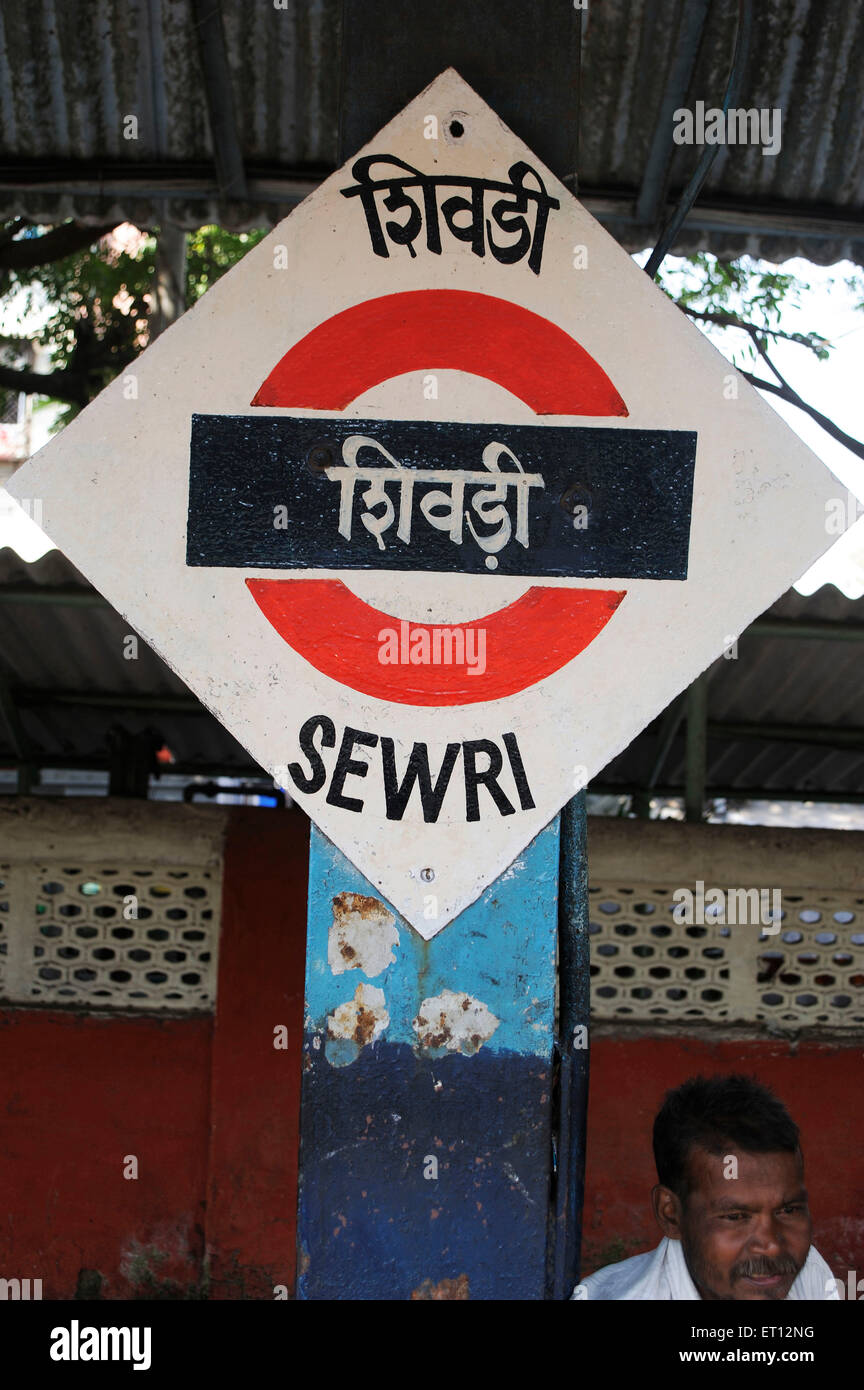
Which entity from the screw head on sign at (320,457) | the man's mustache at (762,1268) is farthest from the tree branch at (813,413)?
the screw head on sign at (320,457)

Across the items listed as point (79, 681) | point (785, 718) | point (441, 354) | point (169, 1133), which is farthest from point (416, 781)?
point (785, 718)

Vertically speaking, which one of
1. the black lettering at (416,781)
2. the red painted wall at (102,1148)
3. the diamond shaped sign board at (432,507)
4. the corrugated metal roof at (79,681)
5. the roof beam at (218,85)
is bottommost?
the red painted wall at (102,1148)

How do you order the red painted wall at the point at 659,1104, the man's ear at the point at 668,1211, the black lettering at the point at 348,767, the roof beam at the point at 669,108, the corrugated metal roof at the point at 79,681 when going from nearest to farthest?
the black lettering at the point at 348,767
the man's ear at the point at 668,1211
the roof beam at the point at 669,108
the red painted wall at the point at 659,1104
the corrugated metal roof at the point at 79,681

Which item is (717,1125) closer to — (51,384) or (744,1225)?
(744,1225)

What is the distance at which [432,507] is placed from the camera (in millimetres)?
1695

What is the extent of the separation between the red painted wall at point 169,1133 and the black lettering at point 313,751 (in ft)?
9.31

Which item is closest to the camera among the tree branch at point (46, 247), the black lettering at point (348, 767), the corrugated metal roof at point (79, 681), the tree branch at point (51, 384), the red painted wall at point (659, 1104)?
the black lettering at point (348, 767)

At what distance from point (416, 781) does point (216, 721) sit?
3.47 meters

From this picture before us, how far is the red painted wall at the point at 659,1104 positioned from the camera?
4363 mm

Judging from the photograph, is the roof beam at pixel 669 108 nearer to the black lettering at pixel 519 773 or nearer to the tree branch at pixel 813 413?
the black lettering at pixel 519 773

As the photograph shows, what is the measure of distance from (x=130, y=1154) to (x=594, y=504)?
11.4ft

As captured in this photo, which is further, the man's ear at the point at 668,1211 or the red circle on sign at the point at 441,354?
A: the man's ear at the point at 668,1211

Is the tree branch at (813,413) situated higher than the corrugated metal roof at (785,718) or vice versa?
the tree branch at (813,413)
